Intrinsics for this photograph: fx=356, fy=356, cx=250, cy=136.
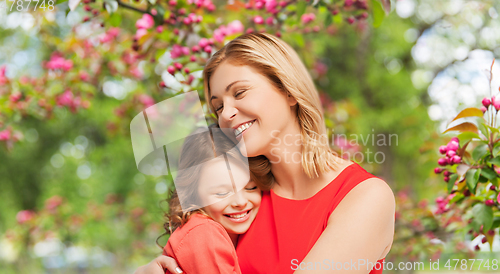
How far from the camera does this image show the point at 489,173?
3.97 feet

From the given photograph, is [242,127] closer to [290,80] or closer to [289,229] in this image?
[290,80]

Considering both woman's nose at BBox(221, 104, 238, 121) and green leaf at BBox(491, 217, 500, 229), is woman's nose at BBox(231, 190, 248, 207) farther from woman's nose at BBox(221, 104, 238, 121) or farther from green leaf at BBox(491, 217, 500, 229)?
green leaf at BBox(491, 217, 500, 229)

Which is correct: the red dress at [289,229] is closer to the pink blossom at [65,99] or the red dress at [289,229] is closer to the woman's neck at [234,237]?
the woman's neck at [234,237]

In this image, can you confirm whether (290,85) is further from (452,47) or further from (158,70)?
(452,47)

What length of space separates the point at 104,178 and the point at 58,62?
163 inches

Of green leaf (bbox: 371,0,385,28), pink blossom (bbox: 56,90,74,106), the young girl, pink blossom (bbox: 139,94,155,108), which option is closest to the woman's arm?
the young girl

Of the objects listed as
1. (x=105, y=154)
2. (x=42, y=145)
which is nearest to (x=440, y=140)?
(x=105, y=154)

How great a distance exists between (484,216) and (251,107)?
947 millimetres

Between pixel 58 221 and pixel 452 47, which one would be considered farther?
pixel 452 47

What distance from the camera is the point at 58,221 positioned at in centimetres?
438

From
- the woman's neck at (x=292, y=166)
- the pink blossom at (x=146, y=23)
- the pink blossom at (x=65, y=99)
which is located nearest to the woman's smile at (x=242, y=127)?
the woman's neck at (x=292, y=166)

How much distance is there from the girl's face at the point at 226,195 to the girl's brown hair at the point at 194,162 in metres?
0.03

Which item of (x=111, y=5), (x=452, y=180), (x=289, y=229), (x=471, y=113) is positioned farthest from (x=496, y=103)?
(x=111, y=5)

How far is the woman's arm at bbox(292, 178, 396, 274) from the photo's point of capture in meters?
0.97
